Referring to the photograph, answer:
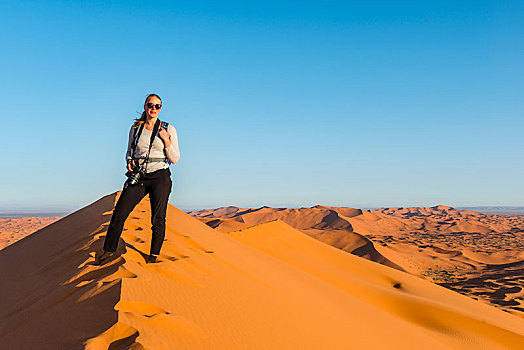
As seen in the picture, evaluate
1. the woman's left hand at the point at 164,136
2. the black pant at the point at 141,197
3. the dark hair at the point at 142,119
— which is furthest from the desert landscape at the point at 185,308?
the dark hair at the point at 142,119

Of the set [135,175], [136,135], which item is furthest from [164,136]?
[135,175]

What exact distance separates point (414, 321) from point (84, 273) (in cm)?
543

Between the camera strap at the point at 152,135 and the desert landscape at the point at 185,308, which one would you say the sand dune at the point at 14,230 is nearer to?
the desert landscape at the point at 185,308

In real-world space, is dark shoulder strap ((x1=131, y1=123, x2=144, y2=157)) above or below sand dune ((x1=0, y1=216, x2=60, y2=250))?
above

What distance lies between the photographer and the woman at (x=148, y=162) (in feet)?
12.4

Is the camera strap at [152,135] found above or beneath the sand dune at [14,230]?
above

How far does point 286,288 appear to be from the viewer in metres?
5.16

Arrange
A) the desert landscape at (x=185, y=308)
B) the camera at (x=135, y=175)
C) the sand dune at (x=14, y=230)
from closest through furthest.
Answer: the desert landscape at (x=185, y=308) → the camera at (x=135, y=175) → the sand dune at (x=14, y=230)

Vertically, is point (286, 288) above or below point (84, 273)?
below

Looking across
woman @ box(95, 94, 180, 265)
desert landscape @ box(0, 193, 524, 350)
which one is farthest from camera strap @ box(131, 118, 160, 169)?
desert landscape @ box(0, 193, 524, 350)

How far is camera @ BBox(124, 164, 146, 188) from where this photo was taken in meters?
3.73

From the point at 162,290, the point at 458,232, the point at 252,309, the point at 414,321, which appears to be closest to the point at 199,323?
the point at 162,290

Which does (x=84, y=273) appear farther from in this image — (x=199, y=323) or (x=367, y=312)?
(x=367, y=312)

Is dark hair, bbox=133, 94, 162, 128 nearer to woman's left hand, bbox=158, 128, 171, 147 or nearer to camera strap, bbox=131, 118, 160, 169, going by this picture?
camera strap, bbox=131, 118, 160, 169
